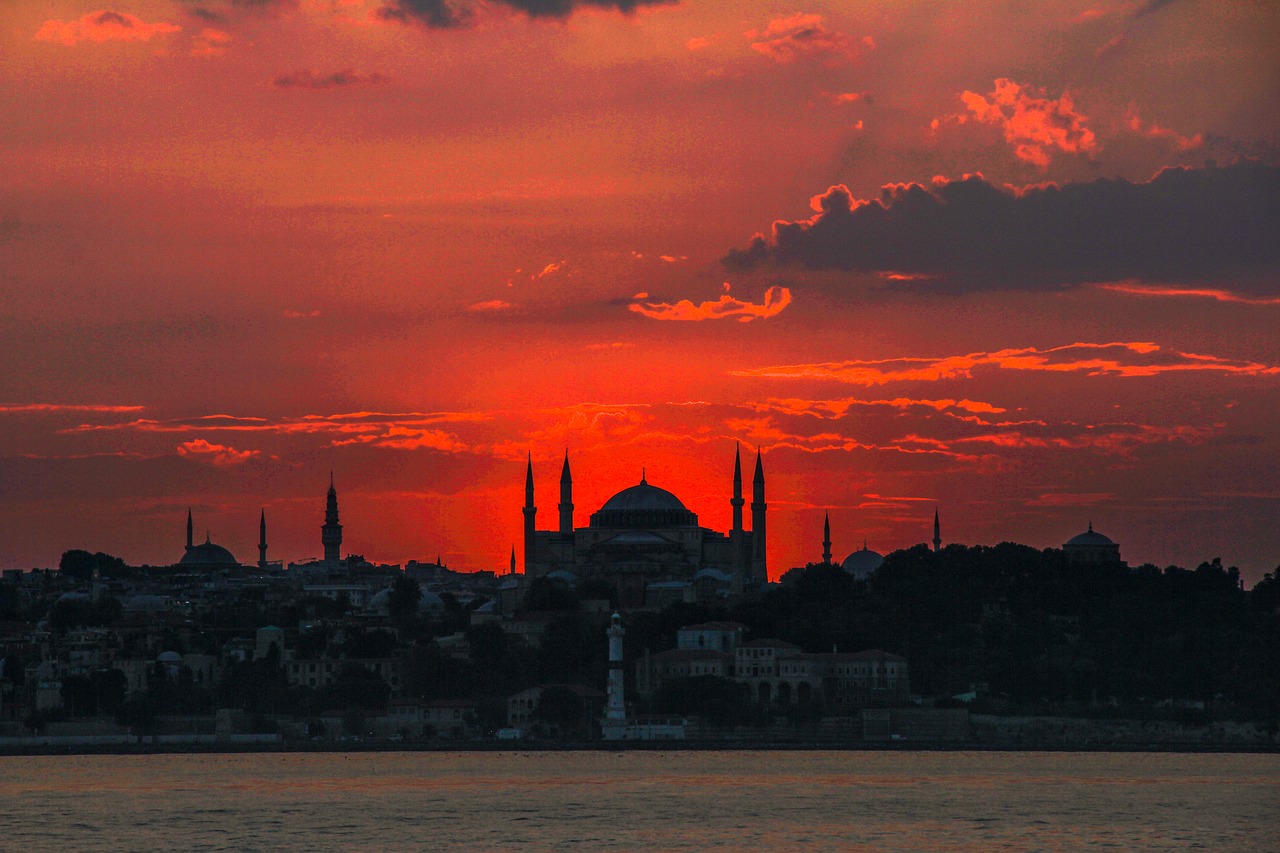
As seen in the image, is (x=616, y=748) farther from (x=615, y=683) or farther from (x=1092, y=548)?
(x=1092, y=548)

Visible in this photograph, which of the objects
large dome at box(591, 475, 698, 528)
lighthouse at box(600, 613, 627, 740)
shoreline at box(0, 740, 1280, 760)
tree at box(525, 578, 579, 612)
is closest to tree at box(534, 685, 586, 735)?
lighthouse at box(600, 613, 627, 740)

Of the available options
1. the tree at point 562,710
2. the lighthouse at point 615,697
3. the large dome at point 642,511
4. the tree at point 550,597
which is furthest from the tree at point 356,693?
the large dome at point 642,511

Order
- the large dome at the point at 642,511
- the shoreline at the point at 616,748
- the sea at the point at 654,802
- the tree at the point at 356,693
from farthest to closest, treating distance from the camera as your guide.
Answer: the large dome at the point at 642,511, the tree at the point at 356,693, the shoreline at the point at 616,748, the sea at the point at 654,802

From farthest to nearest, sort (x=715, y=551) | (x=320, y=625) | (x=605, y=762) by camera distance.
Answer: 1. (x=715, y=551)
2. (x=320, y=625)
3. (x=605, y=762)

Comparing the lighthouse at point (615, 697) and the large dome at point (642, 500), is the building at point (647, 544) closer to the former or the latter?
the large dome at point (642, 500)

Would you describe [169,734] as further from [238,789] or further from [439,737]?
[238,789]

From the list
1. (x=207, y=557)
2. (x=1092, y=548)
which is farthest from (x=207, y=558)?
(x=1092, y=548)

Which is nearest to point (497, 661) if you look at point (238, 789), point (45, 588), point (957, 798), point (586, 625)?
point (586, 625)
